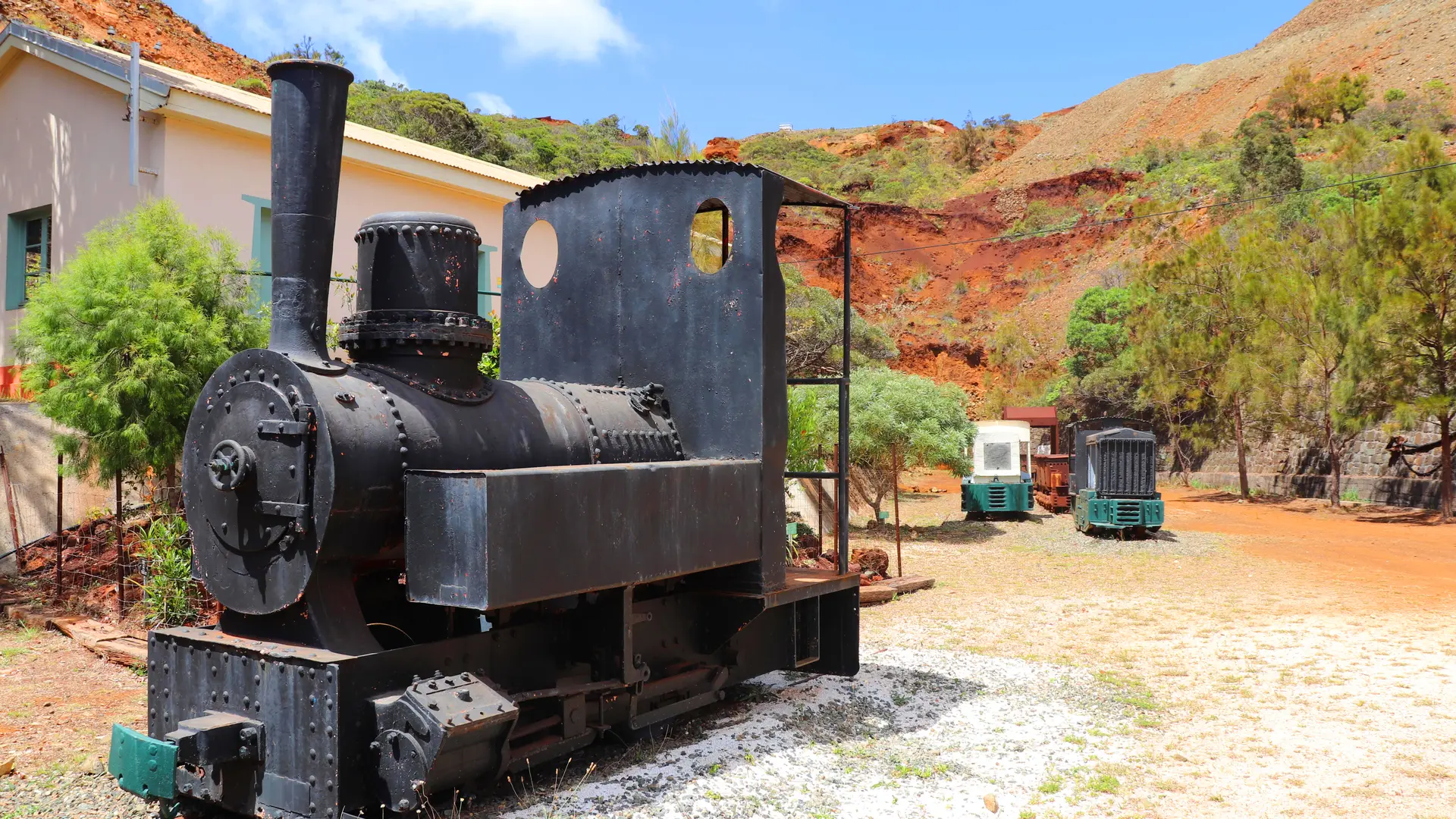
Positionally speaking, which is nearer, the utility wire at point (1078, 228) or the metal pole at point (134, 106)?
the metal pole at point (134, 106)

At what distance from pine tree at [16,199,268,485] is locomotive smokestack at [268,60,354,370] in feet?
13.5

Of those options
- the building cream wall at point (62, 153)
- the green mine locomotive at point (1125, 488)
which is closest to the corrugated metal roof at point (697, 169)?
the building cream wall at point (62, 153)

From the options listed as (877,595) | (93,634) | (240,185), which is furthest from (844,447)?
(240,185)

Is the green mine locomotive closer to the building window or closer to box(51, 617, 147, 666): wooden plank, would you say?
box(51, 617, 147, 666): wooden plank

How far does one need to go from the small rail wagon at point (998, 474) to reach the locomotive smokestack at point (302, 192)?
1742 cm

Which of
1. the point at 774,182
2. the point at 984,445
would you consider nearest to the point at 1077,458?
the point at 984,445

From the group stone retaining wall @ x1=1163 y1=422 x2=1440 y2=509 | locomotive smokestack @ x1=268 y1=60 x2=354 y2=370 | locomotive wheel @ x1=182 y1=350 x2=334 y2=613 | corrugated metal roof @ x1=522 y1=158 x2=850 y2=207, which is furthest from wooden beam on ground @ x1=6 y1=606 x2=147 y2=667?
stone retaining wall @ x1=1163 y1=422 x2=1440 y2=509

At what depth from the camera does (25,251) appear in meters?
12.3

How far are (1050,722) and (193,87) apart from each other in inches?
418

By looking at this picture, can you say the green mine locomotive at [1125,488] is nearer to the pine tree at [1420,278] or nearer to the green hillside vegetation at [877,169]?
the pine tree at [1420,278]

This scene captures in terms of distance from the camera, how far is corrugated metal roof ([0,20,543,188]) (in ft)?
35.0

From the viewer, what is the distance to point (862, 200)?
5791 centimetres

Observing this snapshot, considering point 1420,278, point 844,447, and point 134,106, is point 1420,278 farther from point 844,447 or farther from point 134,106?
point 134,106

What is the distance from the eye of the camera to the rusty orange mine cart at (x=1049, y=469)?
74.1ft
